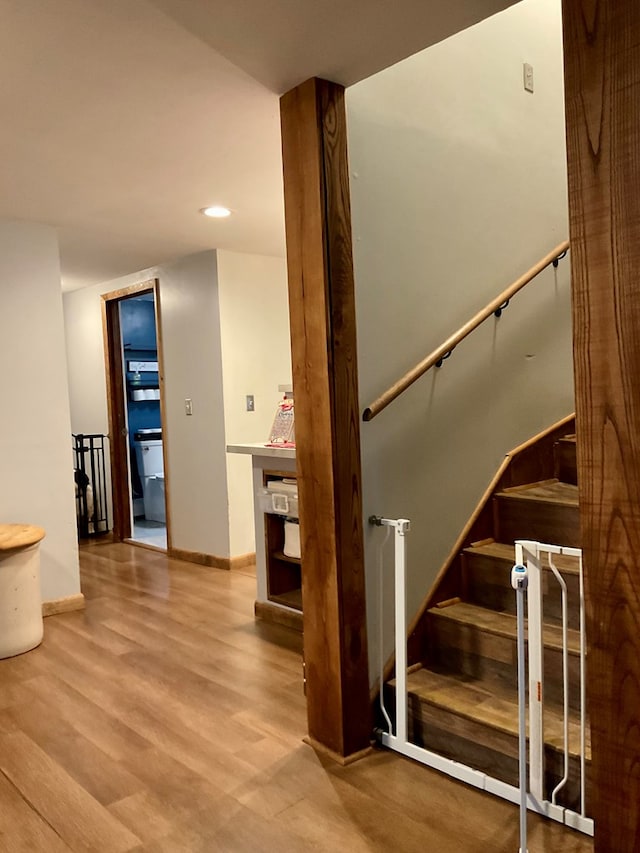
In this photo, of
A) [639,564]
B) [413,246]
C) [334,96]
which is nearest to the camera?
[639,564]

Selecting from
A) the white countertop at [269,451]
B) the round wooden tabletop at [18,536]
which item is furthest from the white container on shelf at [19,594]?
the white countertop at [269,451]

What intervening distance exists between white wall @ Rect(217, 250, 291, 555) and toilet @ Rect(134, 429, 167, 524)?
2047 mm

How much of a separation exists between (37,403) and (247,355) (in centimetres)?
150

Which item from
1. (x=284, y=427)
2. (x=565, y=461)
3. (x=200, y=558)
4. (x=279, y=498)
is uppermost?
(x=284, y=427)

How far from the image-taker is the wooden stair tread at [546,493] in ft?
8.66

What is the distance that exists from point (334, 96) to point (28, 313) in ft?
7.78

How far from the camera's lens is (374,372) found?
2.34 m

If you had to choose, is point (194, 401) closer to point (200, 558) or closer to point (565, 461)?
point (200, 558)

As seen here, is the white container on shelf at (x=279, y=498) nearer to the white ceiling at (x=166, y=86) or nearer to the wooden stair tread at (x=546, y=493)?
the wooden stair tread at (x=546, y=493)

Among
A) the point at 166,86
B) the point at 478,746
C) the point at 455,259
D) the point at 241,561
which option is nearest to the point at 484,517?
the point at 478,746

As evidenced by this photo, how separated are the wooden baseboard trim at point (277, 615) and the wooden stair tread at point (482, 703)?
1.05 m

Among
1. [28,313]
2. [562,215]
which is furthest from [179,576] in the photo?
[562,215]

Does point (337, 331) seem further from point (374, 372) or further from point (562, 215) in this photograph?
point (562, 215)

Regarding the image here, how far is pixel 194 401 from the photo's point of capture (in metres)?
4.84
